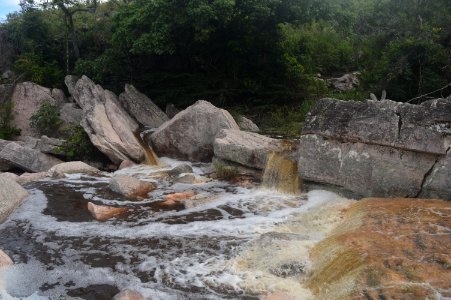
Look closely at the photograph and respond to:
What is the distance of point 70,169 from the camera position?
12672mm

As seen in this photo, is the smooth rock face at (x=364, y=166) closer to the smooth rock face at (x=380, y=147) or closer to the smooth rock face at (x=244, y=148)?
the smooth rock face at (x=380, y=147)

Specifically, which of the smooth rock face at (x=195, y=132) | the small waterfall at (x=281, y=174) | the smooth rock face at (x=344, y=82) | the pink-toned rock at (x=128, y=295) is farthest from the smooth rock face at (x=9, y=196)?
the smooth rock face at (x=344, y=82)

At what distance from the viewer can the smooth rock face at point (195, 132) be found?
13516 mm

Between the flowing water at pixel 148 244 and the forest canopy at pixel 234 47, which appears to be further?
the forest canopy at pixel 234 47

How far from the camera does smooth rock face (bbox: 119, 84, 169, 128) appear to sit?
1714cm

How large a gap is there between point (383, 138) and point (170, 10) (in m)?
9.83

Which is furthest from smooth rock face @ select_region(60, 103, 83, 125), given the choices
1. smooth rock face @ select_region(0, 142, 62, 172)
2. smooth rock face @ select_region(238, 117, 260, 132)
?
smooth rock face @ select_region(238, 117, 260, 132)

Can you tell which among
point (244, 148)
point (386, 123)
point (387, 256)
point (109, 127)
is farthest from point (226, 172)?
point (387, 256)

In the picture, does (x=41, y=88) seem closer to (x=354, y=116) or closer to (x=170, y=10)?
(x=170, y=10)

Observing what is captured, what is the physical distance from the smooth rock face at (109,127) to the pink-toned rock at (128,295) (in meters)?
8.45

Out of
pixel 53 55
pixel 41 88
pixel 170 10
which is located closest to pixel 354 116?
pixel 170 10

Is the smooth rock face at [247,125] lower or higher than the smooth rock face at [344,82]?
lower

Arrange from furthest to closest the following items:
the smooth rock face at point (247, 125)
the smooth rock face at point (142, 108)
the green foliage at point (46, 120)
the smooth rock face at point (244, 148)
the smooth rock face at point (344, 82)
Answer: the smooth rock face at point (344, 82)
the smooth rock face at point (142, 108)
the green foliage at point (46, 120)
the smooth rock face at point (247, 125)
the smooth rock face at point (244, 148)

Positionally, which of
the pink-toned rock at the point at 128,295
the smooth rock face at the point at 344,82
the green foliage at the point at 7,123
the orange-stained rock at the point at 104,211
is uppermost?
the smooth rock face at the point at 344,82
